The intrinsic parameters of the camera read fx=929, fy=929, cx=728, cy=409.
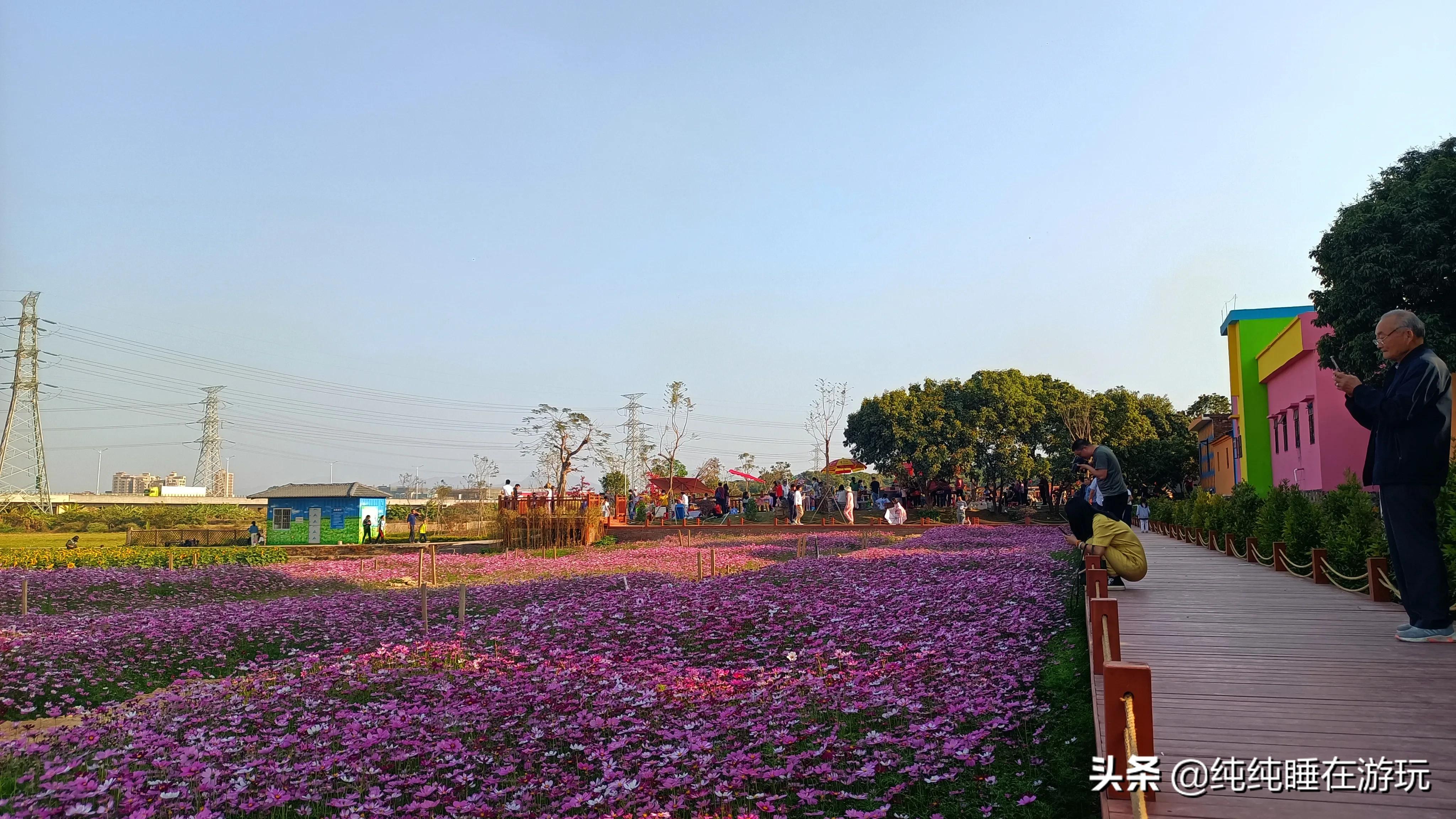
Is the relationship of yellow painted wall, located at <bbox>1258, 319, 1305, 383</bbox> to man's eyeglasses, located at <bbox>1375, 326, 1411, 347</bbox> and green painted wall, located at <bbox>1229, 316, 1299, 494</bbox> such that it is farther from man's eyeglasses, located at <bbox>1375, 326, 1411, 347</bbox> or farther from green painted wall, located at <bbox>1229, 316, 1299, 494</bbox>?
man's eyeglasses, located at <bbox>1375, 326, 1411, 347</bbox>

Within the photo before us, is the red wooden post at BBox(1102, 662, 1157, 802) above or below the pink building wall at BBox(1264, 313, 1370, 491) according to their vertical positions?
below

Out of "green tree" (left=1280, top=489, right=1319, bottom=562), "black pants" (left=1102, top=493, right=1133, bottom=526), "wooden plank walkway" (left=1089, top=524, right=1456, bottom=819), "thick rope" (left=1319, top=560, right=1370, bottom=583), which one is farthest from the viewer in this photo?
"green tree" (left=1280, top=489, right=1319, bottom=562)

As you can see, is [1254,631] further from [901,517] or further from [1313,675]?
[901,517]

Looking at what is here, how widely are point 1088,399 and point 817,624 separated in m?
45.2

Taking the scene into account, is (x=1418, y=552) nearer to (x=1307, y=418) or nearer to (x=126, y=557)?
(x=1307, y=418)

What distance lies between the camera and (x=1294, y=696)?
4699mm

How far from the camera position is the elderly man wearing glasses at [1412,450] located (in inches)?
207

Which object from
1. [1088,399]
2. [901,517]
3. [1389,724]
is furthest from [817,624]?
[1088,399]

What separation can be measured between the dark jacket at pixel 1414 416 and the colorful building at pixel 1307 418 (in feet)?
65.1

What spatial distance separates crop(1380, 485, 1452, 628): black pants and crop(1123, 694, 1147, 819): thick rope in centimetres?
314

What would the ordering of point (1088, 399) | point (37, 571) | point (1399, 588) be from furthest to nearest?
point (1088, 399) < point (37, 571) < point (1399, 588)

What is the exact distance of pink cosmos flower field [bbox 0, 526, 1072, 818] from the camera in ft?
15.6

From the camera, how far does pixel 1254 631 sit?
6.67 m

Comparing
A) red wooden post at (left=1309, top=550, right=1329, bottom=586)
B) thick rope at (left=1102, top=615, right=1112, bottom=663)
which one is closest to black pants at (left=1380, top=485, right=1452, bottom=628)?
thick rope at (left=1102, top=615, right=1112, bottom=663)
